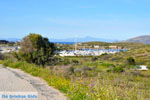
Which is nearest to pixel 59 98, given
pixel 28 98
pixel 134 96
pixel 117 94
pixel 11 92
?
pixel 28 98

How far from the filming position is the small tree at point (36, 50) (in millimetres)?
37594

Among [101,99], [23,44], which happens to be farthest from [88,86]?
[23,44]

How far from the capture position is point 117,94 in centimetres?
740

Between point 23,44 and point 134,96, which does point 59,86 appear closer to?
point 134,96

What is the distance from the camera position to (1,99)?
8172 millimetres

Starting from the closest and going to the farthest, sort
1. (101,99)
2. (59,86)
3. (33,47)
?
1. (101,99)
2. (59,86)
3. (33,47)

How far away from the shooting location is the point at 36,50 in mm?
40875

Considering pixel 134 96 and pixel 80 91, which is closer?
pixel 134 96

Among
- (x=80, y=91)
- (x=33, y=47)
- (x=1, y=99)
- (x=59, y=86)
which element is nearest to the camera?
(x=1, y=99)

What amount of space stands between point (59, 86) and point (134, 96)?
16.6ft

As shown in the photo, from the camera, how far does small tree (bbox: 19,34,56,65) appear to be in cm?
3759

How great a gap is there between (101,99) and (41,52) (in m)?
31.4

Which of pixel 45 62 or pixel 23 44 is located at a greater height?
pixel 23 44

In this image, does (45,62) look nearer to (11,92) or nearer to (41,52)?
(41,52)
